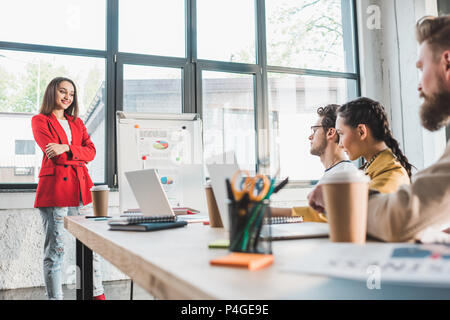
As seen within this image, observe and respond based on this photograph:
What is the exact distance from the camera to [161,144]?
2980 mm

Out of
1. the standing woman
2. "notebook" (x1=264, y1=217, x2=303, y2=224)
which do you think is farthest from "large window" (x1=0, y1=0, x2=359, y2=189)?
"notebook" (x1=264, y1=217, x2=303, y2=224)

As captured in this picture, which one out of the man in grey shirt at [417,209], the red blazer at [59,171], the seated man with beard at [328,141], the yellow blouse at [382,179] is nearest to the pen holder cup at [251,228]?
the man in grey shirt at [417,209]

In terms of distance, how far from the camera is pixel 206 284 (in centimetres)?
52

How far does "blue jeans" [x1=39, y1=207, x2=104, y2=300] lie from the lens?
9.00 feet

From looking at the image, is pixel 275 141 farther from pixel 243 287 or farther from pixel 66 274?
pixel 243 287

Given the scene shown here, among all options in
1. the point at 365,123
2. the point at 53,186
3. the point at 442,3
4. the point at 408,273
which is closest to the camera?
the point at 408,273

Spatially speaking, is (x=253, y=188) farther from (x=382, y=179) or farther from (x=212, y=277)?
(x=382, y=179)

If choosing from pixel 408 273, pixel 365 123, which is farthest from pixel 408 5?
pixel 408 273

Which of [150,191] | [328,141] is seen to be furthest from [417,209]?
[328,141]

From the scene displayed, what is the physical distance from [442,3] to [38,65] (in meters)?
3.89

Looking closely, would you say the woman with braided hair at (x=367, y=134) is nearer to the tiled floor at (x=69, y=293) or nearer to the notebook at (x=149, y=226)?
the notebook at (x=149, y=226)

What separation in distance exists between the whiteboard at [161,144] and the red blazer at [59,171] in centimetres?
38

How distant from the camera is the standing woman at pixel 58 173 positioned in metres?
2.80

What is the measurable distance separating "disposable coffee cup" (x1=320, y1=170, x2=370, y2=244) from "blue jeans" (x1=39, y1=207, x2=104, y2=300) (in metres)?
2.40
